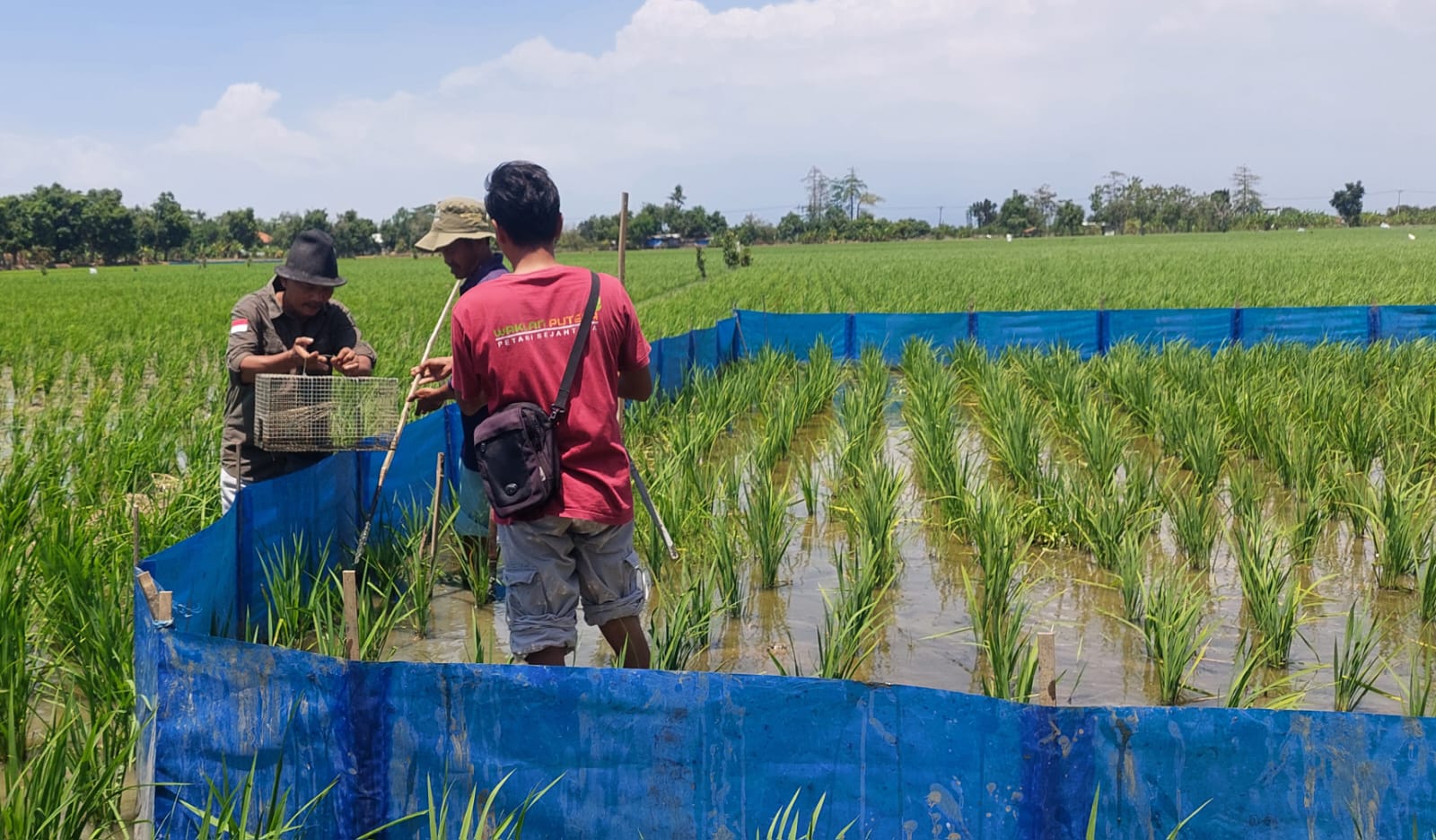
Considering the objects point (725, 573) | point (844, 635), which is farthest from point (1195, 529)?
point (844, 635)

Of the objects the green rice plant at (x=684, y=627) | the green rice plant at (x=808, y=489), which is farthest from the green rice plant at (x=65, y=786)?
the green rice plant at (x=808, y=489)

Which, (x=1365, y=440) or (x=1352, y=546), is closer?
(x=1352, y=546)

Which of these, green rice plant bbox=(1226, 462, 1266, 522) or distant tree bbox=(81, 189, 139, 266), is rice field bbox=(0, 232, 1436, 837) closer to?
green rice plant bbox=(1226, 462, 1266, 522)

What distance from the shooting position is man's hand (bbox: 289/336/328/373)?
357 centimetres

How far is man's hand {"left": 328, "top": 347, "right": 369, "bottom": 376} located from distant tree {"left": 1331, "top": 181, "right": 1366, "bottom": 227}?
100.0 m

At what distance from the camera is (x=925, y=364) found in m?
9.50

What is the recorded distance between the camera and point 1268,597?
3652mm

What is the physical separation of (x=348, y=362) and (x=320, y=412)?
25 cm

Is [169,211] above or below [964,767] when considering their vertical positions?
above

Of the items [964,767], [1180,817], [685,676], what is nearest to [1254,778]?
[1180,817]

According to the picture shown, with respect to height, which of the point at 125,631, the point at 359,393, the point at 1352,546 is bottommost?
the point at 1352,546

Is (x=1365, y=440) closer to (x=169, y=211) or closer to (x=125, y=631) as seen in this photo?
(x=125, y=631)

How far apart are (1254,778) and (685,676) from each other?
3.18 feet

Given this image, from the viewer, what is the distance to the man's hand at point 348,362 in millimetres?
3730
